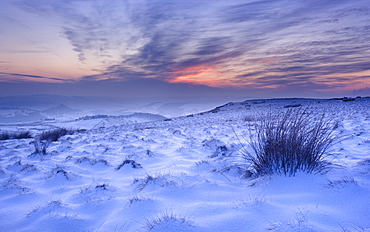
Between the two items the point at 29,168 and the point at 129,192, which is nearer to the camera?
the point at 129,192

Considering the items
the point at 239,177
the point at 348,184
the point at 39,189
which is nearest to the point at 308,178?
the point at 348,184

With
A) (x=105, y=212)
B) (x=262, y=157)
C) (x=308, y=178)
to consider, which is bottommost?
(x=105, y=212)

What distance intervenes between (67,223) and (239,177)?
1.93 meters

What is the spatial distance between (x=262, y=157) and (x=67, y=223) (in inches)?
85.9

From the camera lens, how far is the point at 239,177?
8.54 feet

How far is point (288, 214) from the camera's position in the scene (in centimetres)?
160

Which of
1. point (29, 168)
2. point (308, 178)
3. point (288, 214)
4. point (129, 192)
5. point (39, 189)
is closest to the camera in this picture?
point (288, 214)

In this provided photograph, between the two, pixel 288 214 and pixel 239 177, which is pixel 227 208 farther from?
pixel 239 177

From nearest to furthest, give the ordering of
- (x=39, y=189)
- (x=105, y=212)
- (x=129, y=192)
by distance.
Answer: (x=105, y=212) → (x=129, y=192) → (x=39, y=189)

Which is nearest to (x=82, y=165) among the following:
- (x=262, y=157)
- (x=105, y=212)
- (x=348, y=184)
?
(x=105, y=212)

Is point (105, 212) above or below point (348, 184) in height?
below

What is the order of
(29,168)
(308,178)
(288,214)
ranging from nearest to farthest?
(288,214), (308,178), (29,168)

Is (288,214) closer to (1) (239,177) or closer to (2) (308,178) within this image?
(2) (308,178)

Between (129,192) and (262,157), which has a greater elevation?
(262,157)
